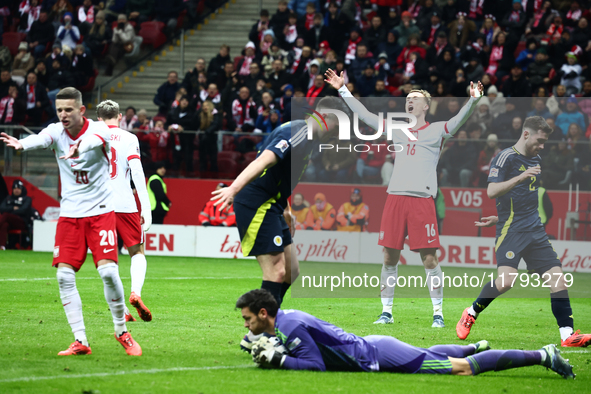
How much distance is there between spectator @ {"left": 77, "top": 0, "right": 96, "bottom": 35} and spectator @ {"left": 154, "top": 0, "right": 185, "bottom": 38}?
7.30 feet

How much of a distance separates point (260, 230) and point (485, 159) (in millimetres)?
11119

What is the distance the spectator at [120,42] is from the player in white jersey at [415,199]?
18.1 meters

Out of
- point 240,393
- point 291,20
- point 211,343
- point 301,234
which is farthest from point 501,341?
point 291,20

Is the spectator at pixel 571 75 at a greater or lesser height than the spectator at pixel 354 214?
greater

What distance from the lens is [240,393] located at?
5.14 metres

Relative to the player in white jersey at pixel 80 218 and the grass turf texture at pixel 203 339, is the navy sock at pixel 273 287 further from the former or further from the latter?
the player in white jersey at pixel 80 218

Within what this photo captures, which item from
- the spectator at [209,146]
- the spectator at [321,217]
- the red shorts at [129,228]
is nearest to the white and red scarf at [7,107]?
the spectator at [209,146]

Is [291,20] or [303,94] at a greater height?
[291,20]

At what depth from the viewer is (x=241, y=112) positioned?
68.0ft

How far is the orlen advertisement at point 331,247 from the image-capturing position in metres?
16.0

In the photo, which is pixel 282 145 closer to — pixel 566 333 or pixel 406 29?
pixel 566 333

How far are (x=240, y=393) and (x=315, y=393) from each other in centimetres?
51

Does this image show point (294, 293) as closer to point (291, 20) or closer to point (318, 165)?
point (318, 165)

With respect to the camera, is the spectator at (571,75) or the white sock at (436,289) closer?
the white sock at (436,289)
